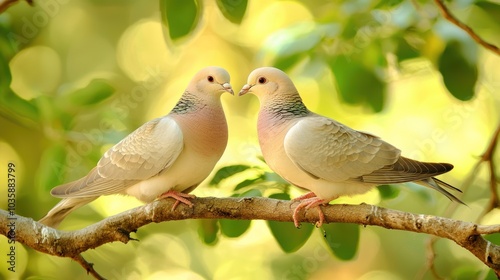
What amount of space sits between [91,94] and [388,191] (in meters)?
1.24

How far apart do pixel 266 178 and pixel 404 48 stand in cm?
86

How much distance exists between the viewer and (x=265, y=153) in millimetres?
2348

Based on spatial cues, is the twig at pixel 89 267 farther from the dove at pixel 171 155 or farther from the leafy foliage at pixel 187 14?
the leafy foliage at pixel 187 14

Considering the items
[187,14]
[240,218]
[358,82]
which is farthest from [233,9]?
[358,82]

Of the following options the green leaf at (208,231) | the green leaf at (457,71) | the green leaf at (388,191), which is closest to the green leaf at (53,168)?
the green leaf at (208,231)

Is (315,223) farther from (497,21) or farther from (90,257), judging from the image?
(90,257)

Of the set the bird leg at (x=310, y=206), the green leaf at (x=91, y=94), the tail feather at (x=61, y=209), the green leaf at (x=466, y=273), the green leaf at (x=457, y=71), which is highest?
the green leaf at (x=457, y=71)

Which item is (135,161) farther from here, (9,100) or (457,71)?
(457,71)

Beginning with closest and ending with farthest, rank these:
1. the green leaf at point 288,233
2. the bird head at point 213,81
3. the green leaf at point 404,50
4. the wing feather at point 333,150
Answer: the bird head at point 213,81, the wing feather at point 333,150, the green leaf at point 288,233, the green leaf at point 404,50

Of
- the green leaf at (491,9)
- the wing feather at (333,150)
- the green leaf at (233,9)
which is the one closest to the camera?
the green leaf at (233,9)

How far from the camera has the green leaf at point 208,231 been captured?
2.71 meters

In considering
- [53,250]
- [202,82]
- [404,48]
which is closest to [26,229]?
[53,250]

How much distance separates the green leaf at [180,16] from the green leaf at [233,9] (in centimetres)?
8

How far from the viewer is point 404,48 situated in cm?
297
